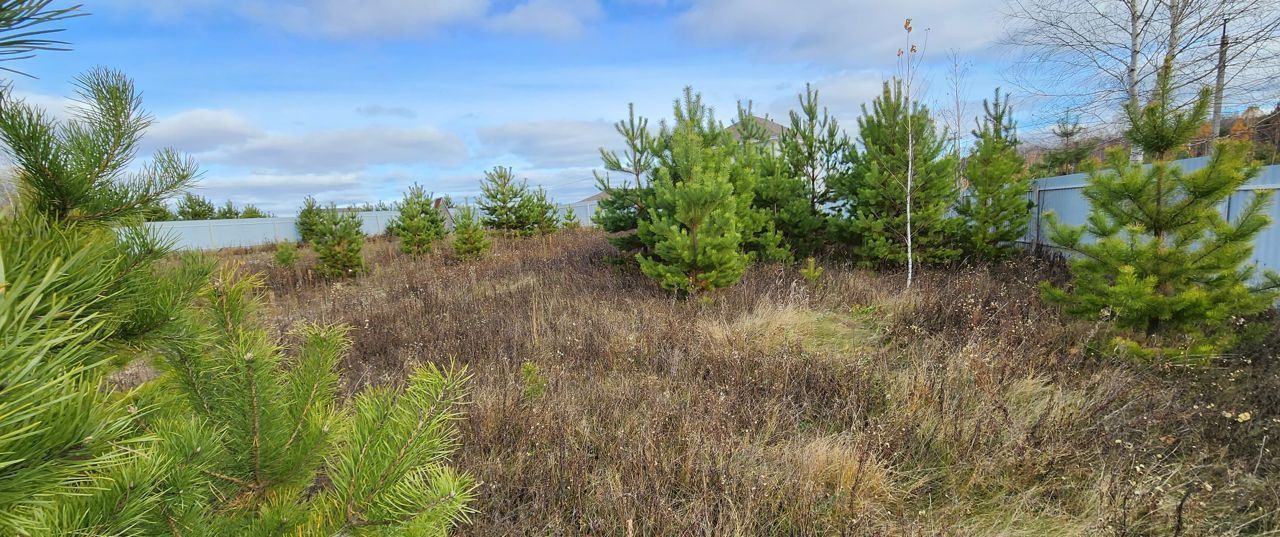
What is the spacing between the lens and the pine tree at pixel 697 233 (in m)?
6.17

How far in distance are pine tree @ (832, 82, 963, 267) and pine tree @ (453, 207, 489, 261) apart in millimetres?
7183

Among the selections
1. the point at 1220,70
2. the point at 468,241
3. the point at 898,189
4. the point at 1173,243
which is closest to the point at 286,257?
the point at 468,241

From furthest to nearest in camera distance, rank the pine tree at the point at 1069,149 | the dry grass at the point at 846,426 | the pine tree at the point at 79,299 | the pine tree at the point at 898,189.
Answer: the pine tree at the point at 1069,149 → the pine tree at the point at 898,189 → the dry grass at the point at 846,426 → the pine tree at the point at 79,299

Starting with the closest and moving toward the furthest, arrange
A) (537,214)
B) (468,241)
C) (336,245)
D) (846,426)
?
1. (846,426)
2. (336,245)
3. (468,241)
4. (537,214)

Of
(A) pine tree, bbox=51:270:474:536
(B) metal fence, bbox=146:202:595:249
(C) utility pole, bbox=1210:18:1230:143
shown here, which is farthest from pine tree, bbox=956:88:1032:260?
(B) metal fence, bbox=146:202:595:249

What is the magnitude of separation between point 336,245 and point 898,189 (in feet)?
31.4

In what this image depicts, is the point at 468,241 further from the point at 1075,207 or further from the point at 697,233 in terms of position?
the point at 1075,207

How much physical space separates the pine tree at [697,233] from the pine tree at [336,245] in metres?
6.49

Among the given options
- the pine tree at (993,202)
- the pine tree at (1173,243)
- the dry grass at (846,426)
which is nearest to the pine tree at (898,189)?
the pine tree at (993,202)

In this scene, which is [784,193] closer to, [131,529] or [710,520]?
[710,520]

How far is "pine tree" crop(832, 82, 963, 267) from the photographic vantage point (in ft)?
25.0

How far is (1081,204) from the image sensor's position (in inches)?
291

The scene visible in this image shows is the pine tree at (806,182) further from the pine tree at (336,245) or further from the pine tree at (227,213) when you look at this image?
the pine tree at (227,213)

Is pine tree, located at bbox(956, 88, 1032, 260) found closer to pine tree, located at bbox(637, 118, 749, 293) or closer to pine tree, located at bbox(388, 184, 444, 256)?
pine tree, located at bbox(637, 118, 749, 293)
